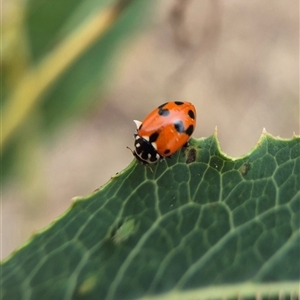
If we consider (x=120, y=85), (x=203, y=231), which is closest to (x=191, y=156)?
(x=203, y=231)

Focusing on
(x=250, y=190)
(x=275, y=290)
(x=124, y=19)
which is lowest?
(x=275, y=290)

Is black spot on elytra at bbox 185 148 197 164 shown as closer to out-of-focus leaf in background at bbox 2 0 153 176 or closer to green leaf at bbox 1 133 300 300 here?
green leaf at bbox 1 133 300 300

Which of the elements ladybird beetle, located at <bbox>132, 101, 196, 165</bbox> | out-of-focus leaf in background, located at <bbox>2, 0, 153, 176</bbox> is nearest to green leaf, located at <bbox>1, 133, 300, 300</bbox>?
ladybird beetle, located at <bbox>132, 101, 196, 165</bbox>

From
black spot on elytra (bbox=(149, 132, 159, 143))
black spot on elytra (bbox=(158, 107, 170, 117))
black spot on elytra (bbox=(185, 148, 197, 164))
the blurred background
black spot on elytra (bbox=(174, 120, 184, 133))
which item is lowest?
black spot on elytra (bbox=(185, 148, 197, 164))

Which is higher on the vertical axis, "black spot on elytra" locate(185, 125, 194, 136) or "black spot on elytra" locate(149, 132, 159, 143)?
"black spot on elytra" locate(149, 132, 159, 143)

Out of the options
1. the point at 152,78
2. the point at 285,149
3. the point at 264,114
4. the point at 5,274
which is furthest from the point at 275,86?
the point at 5,274

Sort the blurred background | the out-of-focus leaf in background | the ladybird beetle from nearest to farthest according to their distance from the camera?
the ladybird beetle < the out-of-focus leaf in background < the blurred background

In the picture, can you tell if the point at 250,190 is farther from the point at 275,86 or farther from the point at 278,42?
the point at 278,42
